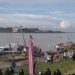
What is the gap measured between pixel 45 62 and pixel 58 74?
67.5 feet

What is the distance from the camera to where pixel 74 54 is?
5422cm

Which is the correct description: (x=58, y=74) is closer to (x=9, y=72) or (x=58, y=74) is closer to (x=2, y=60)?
→ (x=9, y=72)

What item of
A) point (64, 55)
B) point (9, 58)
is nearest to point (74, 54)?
point (64, 55)

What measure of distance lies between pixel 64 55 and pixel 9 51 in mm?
13296

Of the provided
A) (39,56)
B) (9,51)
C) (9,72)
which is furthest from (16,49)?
(9,72)

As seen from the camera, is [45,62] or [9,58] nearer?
[45,62]

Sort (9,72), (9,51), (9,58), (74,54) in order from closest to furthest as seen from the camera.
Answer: (9,72), (74,54), (9,58), (9,51)

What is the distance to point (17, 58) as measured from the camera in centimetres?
5706

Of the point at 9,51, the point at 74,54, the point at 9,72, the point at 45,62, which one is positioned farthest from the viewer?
the point at 9,51

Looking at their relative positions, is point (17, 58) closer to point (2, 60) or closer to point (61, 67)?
point (2, 60)

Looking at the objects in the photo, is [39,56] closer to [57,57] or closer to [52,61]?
[57,57]

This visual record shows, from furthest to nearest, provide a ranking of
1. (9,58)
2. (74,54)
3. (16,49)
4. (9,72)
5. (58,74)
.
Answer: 1. (16,49)
2. (9,58)
3. (74,54)
4. (9,72)
5. (58,74)

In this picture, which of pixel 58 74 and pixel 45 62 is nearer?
pixel 58 74

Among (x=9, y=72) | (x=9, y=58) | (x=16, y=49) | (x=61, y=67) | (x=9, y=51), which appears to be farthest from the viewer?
(x=16, y=49)
